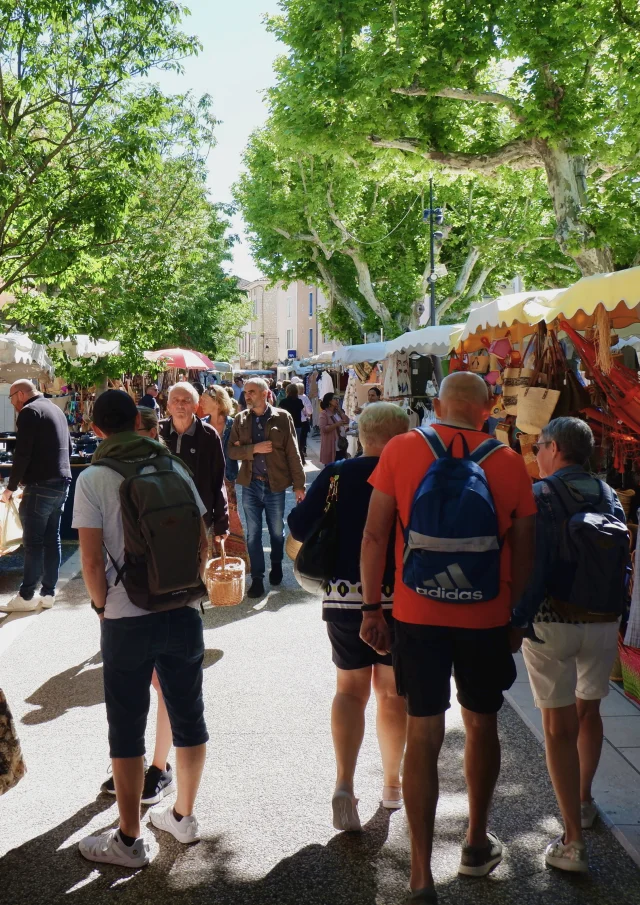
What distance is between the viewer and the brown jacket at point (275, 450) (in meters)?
7.67

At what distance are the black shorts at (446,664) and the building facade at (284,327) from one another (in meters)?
30.1

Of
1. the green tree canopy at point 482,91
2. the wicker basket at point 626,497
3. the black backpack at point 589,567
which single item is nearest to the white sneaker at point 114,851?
the black backpack at point 589,567

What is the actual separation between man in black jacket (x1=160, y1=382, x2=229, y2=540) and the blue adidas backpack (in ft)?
10.1

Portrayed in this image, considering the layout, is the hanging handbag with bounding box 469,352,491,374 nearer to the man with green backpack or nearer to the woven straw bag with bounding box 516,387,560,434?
the woven straw bag with bounding box 516,387,560,434

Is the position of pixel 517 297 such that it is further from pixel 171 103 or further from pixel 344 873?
pixel 171 103

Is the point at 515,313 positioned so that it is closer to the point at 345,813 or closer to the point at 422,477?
the point at 422,477

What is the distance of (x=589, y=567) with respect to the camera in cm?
345

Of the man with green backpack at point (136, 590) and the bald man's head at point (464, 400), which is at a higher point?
the bald man's head at point (464, 400)

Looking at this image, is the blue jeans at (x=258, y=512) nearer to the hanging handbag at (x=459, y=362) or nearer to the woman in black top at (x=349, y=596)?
the hanging handbag at (x=459, y=362)

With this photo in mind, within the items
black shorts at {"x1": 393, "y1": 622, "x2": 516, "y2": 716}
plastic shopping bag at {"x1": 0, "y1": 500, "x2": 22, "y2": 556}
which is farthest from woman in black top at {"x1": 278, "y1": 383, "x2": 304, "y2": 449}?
black shorts at {"x1": 393, "y1": 622, "x2": 516, "y2": 716}

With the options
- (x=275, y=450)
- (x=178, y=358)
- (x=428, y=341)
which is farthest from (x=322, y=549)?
(x=178, y=358)

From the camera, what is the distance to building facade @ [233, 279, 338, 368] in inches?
2500

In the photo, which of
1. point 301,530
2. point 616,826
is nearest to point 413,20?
point 301,530

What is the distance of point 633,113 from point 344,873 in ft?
31.6
